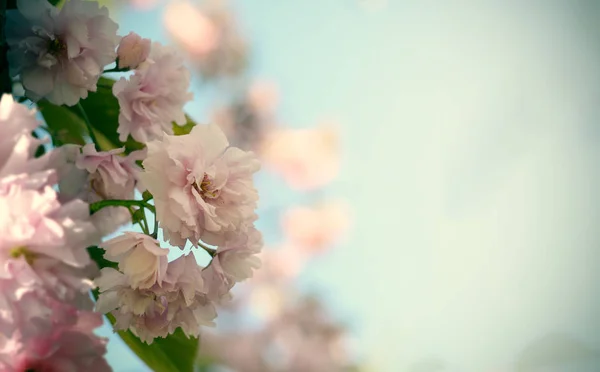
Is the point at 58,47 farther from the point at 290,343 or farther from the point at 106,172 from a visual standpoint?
the point at 290,343

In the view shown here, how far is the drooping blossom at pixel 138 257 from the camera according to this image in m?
0.18

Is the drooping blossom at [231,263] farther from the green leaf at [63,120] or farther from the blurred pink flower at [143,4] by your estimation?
the blurred pink flower at [143,4]

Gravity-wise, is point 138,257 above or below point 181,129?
below

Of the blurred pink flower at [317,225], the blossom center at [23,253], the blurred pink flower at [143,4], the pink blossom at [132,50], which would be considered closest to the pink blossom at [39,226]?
the blossom center at [23,253]

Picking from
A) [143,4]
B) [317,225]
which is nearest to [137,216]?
[143,4]

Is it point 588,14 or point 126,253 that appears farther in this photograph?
point 588,14

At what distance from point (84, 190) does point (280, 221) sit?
51.9 inches

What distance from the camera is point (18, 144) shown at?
15cm

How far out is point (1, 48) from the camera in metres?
0.21

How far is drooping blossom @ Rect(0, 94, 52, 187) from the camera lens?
0.48 ft

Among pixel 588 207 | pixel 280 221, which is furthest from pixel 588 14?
pixel 280 221

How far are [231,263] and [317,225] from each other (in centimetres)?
132

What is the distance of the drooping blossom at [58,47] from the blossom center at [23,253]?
8 centimetres

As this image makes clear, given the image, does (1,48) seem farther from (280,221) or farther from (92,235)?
(280,221)
